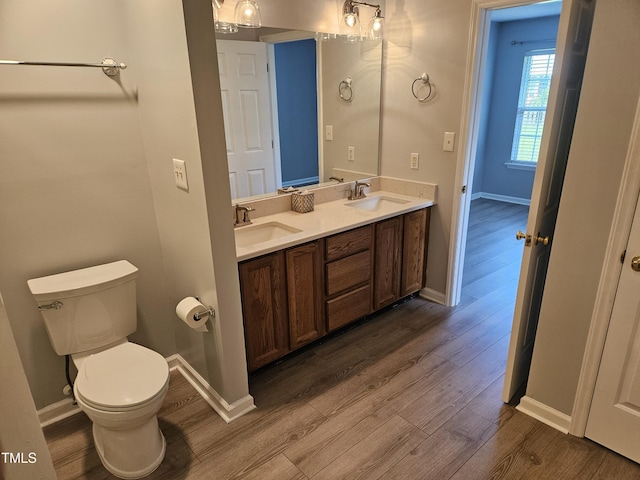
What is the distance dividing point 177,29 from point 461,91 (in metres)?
1.82

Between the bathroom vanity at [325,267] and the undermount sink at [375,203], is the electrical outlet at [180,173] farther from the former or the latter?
the undermount sink at [375,203]

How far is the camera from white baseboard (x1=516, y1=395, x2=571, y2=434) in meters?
1.94

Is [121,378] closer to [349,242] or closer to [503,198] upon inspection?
[349,242]

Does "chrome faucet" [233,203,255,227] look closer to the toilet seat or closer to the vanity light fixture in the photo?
the toilet seat

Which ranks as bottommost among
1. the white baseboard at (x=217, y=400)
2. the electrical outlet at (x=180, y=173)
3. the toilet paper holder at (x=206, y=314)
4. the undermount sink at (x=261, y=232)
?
the white baseboard at (x=217, y=400)

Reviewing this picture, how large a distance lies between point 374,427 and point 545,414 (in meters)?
0.83

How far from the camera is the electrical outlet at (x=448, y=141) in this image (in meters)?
2.76

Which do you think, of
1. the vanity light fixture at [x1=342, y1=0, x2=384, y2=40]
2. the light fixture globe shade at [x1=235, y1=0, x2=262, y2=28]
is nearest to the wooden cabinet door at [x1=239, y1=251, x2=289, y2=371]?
the light fixture globe shade at [x1=235, y1=0, x2=262, y2=28]

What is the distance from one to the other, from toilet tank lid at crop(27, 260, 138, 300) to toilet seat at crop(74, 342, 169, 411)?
31 cm

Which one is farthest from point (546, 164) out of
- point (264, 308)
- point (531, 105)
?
point (531, 105)

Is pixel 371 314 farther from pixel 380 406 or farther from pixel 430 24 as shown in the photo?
pixel 430 24

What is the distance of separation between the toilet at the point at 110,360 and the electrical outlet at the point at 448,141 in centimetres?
209

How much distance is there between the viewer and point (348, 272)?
8.52 ft

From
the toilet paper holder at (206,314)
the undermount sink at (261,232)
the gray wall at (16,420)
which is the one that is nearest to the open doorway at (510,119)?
the undermount sink at (261,232)
